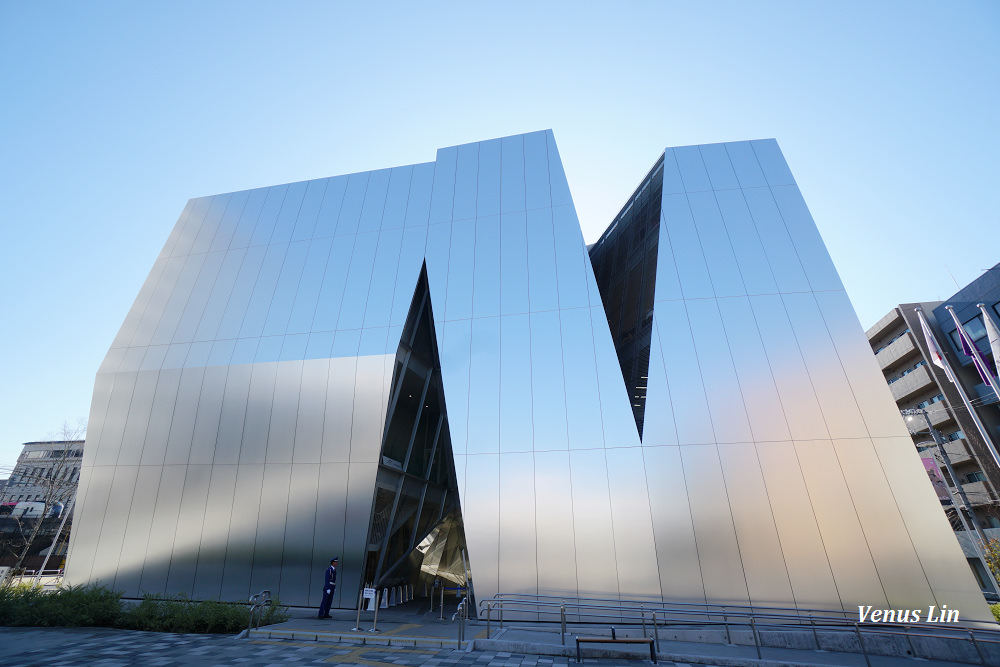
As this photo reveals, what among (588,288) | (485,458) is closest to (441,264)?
(588,288)

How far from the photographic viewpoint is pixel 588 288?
1545 cm

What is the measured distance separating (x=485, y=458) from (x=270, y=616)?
7.57m

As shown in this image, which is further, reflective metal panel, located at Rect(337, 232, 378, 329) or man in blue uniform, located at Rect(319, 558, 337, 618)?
reflective metal panel, located at Rect(337, 232, 378, 329)

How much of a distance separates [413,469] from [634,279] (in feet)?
41.4

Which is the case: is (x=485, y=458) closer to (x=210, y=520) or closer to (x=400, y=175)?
(x=210, y=520)

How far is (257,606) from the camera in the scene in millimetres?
13234

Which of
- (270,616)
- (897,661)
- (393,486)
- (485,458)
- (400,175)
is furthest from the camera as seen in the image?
(400,175)

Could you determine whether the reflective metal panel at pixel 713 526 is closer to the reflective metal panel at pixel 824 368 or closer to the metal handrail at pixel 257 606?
the reflective metal panel at pixel 824 368

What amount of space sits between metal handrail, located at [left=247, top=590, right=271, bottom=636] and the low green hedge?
213 mm

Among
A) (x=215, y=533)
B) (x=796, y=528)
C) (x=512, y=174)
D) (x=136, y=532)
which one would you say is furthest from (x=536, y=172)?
(x=136, y=532)

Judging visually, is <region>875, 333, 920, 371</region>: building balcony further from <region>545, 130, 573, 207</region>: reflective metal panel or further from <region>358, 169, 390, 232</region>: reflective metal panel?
<region>358, 169, 390, 232</region>: reflective metal panel

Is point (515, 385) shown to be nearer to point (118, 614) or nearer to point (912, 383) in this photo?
point (118, 614)

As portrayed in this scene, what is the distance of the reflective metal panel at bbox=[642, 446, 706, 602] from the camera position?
11422 mm

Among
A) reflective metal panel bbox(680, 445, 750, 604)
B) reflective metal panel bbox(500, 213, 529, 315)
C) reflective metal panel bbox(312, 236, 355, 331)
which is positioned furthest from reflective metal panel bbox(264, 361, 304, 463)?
reflective metal panel bbox(680, 445, 750, 604)
